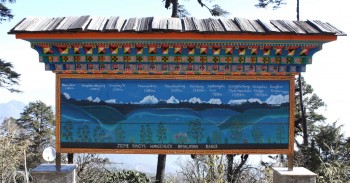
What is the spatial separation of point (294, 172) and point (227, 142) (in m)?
1.17

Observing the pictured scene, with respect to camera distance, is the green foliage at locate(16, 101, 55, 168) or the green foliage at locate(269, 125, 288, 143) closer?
the green foliage at locate(269, 125, 288, 143)

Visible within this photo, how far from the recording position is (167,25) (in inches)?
187

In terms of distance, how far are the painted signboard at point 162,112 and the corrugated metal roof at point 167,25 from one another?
0.81 metres

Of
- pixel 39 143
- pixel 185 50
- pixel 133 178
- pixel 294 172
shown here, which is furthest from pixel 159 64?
pixel 39 143

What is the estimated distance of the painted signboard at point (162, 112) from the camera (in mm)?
5148

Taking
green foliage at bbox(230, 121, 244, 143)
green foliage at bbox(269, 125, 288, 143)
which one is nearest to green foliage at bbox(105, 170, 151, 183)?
green foliage at bbox(230, 121, 244, 143)

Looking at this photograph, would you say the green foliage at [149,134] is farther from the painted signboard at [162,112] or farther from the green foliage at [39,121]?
the green foliage at [39,121]

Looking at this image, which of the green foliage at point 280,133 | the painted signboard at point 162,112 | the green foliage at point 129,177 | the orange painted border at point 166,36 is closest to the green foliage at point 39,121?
the green foliage at point 129,177

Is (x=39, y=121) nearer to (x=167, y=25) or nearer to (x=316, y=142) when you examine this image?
(x=316, y=142)

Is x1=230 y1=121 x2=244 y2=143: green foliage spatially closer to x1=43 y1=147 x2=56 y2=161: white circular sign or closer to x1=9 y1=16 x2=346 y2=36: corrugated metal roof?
x1=9 y1=16 x2=346 y2=36: corrugated metal roof

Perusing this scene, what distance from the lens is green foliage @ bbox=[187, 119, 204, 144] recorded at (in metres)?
5.21

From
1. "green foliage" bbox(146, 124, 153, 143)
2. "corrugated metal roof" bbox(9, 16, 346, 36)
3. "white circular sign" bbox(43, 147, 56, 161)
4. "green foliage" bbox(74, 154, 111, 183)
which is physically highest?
"corrugated metal roof" bbox(9, 16, 346, 36)

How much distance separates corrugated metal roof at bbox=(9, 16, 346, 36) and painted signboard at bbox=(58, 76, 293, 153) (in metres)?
0.81

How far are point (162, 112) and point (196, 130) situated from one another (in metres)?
0.59
